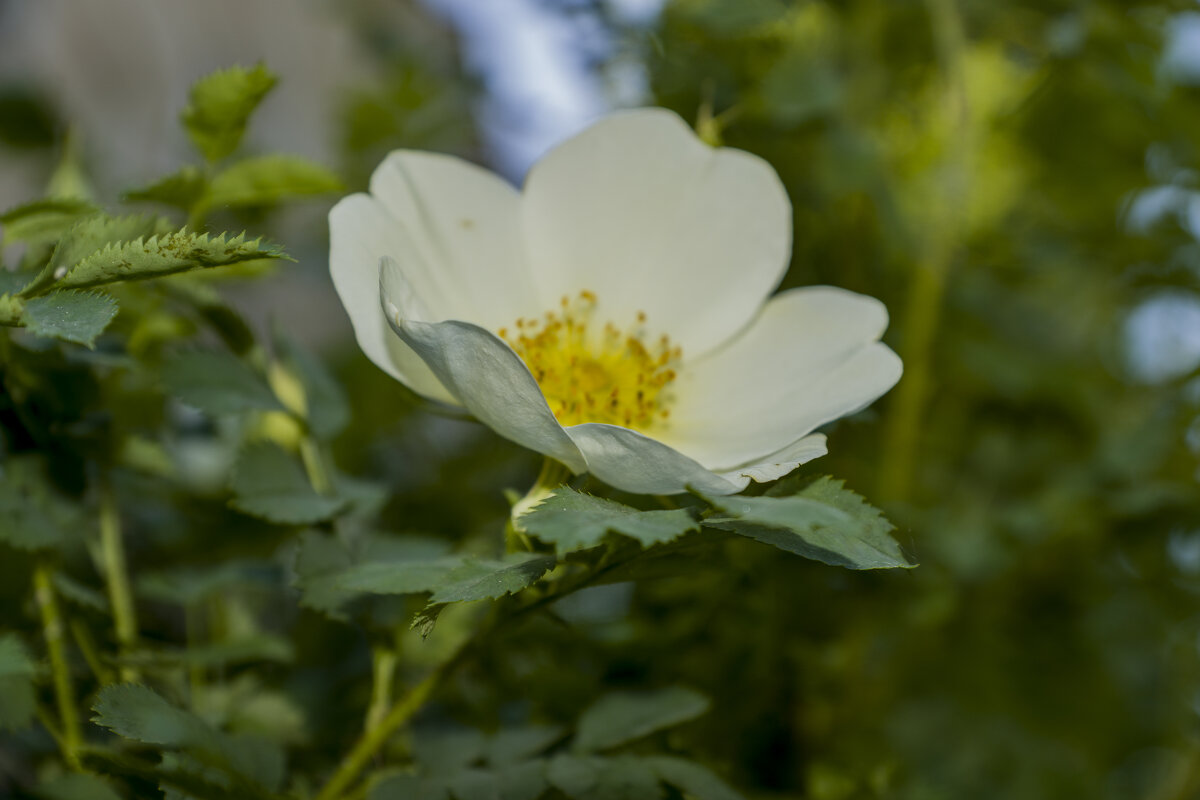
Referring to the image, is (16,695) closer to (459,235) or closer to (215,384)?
(215,384)

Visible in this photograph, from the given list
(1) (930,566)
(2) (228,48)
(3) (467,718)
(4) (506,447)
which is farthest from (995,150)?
(2) (228,48)

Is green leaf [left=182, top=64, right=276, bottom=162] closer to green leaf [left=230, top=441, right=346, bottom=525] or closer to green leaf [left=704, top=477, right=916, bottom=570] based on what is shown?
green leaf [left=230, top=441, right=346, bottom=525]

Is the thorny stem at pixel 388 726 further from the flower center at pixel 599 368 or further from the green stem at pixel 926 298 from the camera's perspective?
the green stem at pixel 926 298

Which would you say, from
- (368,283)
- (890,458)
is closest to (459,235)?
(368,283)

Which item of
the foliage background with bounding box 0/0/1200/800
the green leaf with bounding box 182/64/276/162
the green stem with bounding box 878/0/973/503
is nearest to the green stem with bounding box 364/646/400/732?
the foliage background with bounding box 0/0/1200/800

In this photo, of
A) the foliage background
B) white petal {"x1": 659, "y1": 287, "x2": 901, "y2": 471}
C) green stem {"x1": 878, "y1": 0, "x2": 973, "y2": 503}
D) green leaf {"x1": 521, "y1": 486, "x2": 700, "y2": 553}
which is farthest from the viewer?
green stem {"x1": 878, "y1": 0, "x2": 973, "y2": 503}

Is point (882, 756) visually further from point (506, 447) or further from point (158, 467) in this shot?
point (158, 467)
